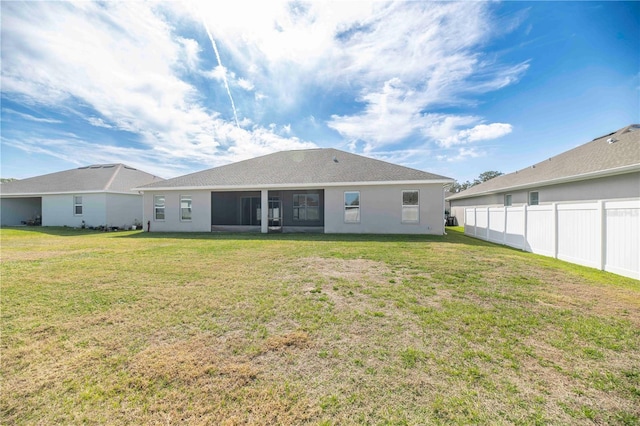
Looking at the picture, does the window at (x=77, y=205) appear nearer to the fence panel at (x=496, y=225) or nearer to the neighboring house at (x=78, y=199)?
the neighboring house at (x=78, y=199)

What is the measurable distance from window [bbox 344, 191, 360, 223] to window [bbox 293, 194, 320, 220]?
3039 mm

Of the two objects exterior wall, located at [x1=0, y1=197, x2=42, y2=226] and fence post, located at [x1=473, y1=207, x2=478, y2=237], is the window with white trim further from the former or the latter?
exterior wall, located at [x1=0, y1=197, x2=42, y2=226]

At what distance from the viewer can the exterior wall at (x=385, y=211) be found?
1334 cm

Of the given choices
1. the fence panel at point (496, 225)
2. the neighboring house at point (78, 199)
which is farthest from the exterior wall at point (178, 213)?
the fence panel at point (496, 225)

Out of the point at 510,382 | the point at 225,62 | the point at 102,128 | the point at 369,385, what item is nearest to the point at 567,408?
the point at 510,382

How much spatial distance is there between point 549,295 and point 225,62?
46.8ft

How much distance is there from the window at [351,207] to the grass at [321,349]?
27.5 feet

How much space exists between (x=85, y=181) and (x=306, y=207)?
60.1 feet

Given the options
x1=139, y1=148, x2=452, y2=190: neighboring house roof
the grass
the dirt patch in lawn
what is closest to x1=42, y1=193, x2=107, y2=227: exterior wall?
x1=139, y1=148, x2=452, y2=190: neighboring house roof

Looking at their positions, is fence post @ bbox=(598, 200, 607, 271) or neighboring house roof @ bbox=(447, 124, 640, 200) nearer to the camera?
fence post @ bbox=(598, 200, 607, 271)

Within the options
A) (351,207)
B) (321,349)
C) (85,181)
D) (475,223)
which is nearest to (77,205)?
(85,181)

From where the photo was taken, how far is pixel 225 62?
39.8ft

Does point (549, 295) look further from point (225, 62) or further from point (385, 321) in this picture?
point (225, 62)

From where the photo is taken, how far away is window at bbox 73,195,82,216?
64.2ft
